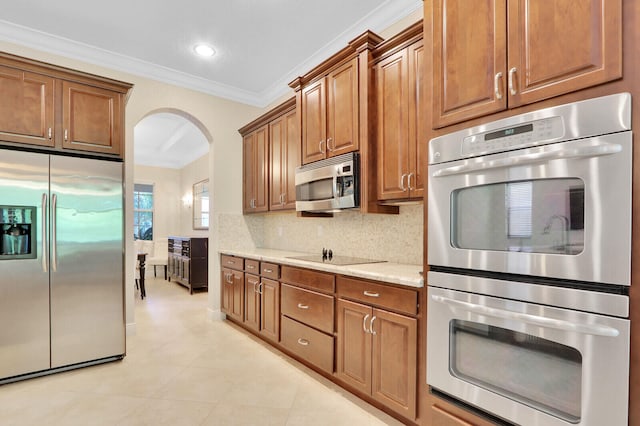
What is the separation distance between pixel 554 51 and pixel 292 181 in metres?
2.54

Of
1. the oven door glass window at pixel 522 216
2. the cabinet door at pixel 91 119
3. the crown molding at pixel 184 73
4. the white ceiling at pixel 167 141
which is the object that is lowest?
the oven door glass window at pixel 522 216

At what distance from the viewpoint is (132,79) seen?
3600 millimetres

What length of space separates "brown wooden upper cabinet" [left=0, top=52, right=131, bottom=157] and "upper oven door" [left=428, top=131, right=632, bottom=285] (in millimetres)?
2724

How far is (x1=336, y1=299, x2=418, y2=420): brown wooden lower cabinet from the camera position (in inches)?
73.7

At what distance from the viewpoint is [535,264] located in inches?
49.9

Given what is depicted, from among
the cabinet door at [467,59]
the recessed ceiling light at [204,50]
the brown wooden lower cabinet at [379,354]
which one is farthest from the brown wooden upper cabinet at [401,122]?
the recessed ceiling light at [204,50]

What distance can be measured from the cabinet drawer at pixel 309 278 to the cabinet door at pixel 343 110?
3.23 ft

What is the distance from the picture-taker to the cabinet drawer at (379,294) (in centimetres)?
188

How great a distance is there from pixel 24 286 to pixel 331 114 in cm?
273

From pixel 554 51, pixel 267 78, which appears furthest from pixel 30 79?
pixel 554 51

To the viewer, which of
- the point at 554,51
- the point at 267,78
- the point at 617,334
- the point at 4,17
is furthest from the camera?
the point at 267,78

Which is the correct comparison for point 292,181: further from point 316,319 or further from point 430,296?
point 430,296

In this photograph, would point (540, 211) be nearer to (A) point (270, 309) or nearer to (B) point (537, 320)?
(B) point (537, 320)

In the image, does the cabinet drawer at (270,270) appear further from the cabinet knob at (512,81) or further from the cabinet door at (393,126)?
the cabinet knob at (512,81)
